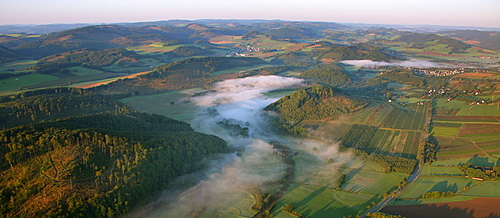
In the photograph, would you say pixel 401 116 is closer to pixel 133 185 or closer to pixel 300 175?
pixel 300 175

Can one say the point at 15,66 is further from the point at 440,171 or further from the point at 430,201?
the point at 430,201

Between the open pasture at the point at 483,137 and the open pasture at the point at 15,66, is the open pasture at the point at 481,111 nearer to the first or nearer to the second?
the open pasture at the point at 483,137

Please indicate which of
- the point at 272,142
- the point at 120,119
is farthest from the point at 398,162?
the point at 120,119

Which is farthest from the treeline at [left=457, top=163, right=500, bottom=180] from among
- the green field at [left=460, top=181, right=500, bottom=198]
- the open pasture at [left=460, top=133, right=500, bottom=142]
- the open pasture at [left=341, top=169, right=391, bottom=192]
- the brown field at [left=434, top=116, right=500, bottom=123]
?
the brown field at [left=434, top=116, right=500, bottom=123]

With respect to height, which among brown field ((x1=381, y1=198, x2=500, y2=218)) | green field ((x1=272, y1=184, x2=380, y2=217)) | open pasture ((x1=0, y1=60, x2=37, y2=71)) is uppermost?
open pasture ((x1=0, y1=60, x2=37, y2=71))

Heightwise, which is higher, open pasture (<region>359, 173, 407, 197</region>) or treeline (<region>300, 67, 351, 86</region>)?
treeline (<region>300, 67, 351, 86</region>)

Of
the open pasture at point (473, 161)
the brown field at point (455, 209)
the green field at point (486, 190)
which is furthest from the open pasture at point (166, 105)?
the green field at point (486, 190)

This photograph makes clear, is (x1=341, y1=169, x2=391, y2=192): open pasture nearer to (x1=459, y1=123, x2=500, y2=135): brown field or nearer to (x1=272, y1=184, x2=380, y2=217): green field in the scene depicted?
(x1=272, y1=184, x2=380, y2=217): green field
